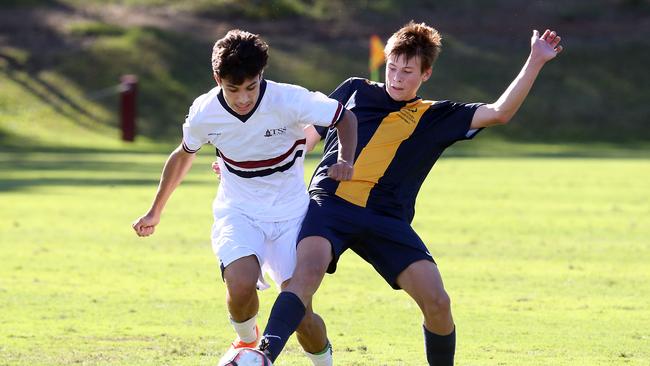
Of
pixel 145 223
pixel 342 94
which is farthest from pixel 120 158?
pixel 145 223

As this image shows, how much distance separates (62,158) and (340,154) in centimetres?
2099

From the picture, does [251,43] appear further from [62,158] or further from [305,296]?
[62,158]

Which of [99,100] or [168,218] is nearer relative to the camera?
[168,218]

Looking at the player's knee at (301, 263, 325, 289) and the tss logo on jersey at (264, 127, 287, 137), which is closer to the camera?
the player's knee at (301, 263, 325, 289)

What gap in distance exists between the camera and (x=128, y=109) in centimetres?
3228

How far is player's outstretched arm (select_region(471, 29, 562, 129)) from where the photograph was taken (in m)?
6.34

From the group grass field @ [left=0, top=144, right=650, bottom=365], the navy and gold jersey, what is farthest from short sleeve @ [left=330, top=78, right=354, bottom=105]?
grass field @ [left=0, top=144, right=650, bottom=365]

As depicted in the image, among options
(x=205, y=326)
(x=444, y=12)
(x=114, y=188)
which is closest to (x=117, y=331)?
(x=205, y=326)

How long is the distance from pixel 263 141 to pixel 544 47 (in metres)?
1.51

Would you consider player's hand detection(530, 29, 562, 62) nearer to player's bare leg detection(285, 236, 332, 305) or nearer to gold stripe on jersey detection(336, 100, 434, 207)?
gold stripe on jersey detection(336, 100, 434, 207)

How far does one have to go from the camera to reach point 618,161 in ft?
86.1

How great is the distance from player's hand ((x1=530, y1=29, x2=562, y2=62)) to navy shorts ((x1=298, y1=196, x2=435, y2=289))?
1083mm

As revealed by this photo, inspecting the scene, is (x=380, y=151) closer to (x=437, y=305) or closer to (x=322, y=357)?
(x=437, y=305)

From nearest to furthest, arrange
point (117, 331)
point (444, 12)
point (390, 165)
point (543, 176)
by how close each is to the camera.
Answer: point (390, 165) < point (117, 331) < point (543, 176) < point (444, 12)
